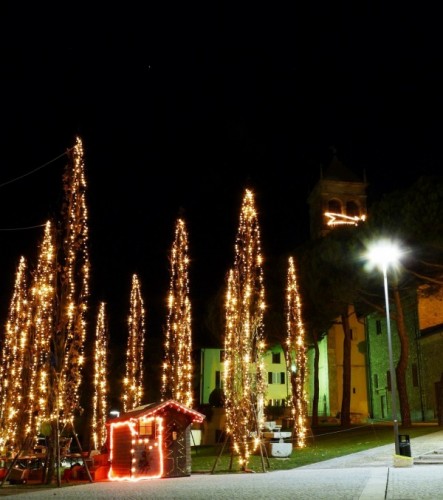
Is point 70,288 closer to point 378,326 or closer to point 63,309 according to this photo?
point 63,309

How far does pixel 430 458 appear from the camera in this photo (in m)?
20.1

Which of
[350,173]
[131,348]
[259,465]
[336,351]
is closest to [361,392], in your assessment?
[336,351]

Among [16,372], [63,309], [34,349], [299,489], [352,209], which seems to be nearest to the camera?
[299,489]

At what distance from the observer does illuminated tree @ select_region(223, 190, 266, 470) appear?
20.2 meters

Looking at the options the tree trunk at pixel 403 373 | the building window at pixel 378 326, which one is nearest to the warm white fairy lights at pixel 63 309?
the tree trunk at pixel 403 373

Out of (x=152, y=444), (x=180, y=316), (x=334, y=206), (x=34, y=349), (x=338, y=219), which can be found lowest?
(x=152, y=444)

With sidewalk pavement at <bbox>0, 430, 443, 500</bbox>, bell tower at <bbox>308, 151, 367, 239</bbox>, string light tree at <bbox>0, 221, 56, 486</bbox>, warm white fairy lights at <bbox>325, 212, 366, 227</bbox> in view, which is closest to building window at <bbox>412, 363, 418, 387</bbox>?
warm white fairy lights at <bbox>325, 212, 366, 227</bbox>

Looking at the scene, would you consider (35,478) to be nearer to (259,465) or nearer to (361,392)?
(259,465)

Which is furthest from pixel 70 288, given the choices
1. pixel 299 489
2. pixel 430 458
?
pixel 430 458

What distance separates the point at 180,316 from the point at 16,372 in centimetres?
702

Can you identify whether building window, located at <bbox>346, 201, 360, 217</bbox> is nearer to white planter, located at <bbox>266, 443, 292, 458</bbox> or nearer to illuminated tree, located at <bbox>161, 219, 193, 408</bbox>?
illuminated tree, located at <bbox>161, 219, 193, 408</bbox>

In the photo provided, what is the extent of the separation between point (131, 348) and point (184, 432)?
573 inches

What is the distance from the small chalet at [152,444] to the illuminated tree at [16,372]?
19.0 ft

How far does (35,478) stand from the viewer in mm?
19969
